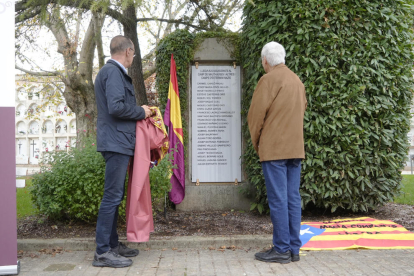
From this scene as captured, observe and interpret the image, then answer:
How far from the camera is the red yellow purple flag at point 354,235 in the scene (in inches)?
175

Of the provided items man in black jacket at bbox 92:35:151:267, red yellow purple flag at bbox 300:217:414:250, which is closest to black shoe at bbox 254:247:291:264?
red yellow purple flag at bbox 300:217:414:250

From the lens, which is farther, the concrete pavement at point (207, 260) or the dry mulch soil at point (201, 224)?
the dry mulch soil at point (201, 224)

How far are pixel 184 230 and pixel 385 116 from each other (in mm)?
2983

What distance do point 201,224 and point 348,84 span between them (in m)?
2.65

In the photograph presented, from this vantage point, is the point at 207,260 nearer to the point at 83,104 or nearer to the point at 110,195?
the point at 110,195

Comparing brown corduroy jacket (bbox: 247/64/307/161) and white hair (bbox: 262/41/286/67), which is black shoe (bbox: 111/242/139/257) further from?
white hair (bbox: 262/41/286/67)

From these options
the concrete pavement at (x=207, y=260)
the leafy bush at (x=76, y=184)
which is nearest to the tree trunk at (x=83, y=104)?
the leafy bush at (x=76, y=184)

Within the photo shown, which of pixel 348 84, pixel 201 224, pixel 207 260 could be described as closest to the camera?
pixel 207 260

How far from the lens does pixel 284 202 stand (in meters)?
3.93

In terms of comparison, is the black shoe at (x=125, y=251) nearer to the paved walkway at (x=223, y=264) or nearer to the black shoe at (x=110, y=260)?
the paved walkway at (x=223, y=264)

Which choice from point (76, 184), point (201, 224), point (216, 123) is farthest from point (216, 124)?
point (76, 184)

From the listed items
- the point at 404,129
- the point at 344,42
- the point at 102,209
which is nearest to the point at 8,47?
the point at 102,209

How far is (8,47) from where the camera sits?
11.5 ft

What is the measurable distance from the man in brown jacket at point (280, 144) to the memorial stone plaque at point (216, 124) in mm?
2551
